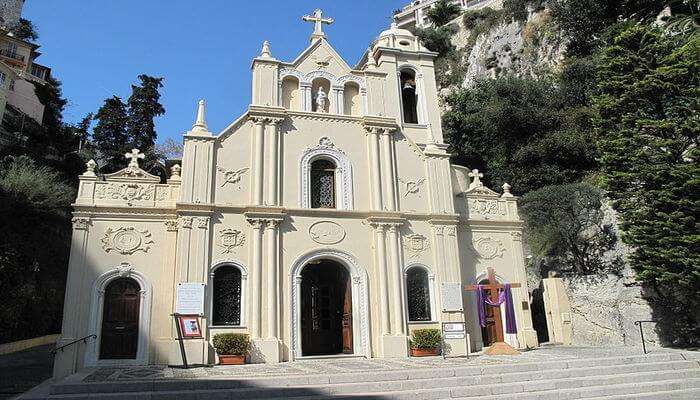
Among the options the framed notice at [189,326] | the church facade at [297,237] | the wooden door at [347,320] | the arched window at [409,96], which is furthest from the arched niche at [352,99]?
the framed notice at [189,326]

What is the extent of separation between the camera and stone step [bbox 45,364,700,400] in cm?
998

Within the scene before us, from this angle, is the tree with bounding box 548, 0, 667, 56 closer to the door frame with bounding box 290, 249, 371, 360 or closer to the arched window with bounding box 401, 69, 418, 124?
the arched window with bounding box 401, 69, 418, 124

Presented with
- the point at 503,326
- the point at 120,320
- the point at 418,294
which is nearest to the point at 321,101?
the point at 418,294

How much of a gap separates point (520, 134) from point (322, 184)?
2253cm

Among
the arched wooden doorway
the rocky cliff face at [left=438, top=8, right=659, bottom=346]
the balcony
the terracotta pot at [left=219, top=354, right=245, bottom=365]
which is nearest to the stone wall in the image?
the rocky cliff face at [left=438, top=8, right=659, bottom=346]

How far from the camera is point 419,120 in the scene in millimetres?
23016

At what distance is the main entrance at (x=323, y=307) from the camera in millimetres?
18500

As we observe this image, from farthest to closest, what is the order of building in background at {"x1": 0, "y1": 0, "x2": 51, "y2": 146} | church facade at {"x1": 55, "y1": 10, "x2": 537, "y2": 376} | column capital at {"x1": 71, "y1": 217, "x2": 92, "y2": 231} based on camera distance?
building in background at {"x1": 0, "y1": 0, "x2": 51, "y2": 146} < column capital at {"x1": 71, "y1": 217, "x2": 92, "y2": 231} < church facade at {"x1": 55, "y1": 10, "x2": 537, "y2": 376}

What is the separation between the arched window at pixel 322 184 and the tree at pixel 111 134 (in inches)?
1004

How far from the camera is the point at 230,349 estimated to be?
15.0 metres

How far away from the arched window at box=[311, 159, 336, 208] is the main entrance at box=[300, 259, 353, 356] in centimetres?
213

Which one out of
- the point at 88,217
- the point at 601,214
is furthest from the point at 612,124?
the point at 88,217

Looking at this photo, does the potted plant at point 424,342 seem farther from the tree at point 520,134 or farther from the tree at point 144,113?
the tree at point 144,113

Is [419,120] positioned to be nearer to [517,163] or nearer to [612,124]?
[612,124]
